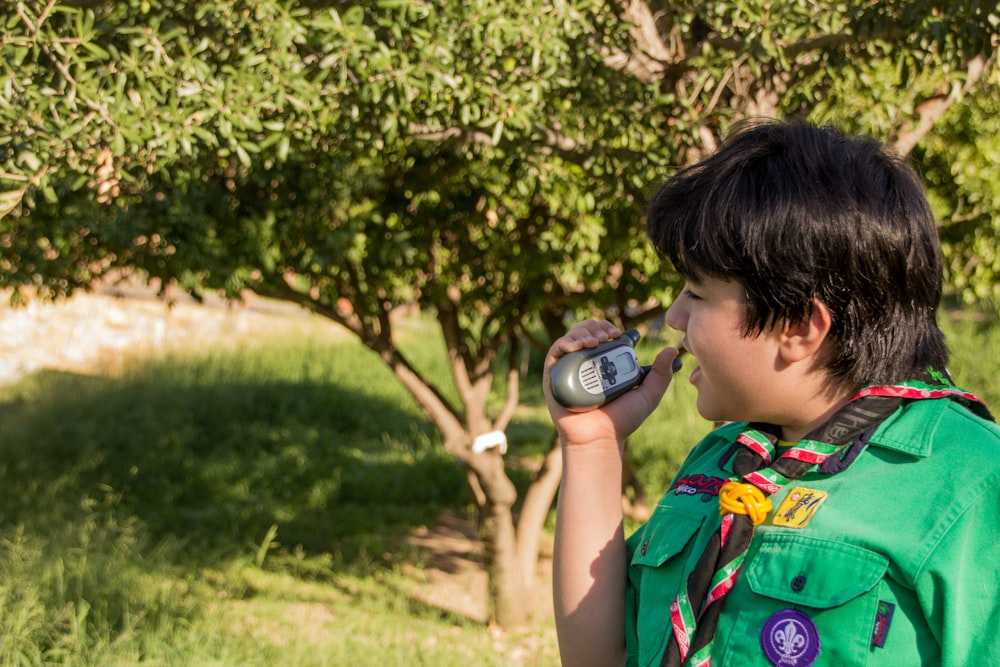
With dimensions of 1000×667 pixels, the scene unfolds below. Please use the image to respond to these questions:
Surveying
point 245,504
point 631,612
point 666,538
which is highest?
point 666,538

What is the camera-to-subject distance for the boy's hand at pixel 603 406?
57.2 inches

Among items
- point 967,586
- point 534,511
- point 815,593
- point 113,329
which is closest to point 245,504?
point 534,511

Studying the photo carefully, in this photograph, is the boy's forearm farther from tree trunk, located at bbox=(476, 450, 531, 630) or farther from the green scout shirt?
tree trunk, located at bbox=(476, 450, 531, 630)

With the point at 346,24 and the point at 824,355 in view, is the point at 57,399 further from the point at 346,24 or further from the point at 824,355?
the point at 824,355

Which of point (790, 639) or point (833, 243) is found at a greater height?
point (833, 243)

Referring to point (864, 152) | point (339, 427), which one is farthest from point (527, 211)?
point (339, 427)

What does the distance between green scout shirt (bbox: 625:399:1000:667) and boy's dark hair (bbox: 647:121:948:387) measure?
0.33 ft

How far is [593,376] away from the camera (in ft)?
4.74

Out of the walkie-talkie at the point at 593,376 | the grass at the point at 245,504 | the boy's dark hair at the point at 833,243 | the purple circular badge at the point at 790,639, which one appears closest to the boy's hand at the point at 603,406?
the walkie-talkie at the point at 593,376

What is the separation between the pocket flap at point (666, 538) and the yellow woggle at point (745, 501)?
0.12 meters

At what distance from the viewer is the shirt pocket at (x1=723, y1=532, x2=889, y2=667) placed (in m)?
1.13

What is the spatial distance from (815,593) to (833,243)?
1.28ft

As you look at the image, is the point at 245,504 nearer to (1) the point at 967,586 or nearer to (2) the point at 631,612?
(2) the point at 631,612

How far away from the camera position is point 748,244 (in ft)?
4.07
